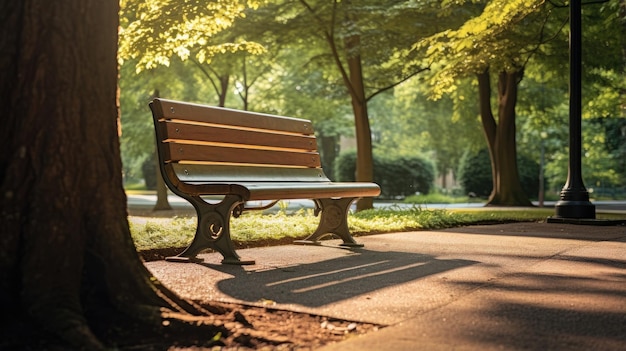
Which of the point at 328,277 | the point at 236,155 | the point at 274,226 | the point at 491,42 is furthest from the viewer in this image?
the point at 491,42

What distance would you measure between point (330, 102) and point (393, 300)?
25772 millimetres

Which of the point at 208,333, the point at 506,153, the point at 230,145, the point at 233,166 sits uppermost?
the point at 506,153

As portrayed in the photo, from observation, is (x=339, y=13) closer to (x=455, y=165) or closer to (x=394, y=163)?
(x=394, y=163)

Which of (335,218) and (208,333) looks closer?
(208,333)

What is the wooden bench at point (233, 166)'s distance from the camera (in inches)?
232

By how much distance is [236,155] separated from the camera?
267 inches

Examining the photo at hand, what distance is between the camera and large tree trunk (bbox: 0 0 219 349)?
3189 millimetres

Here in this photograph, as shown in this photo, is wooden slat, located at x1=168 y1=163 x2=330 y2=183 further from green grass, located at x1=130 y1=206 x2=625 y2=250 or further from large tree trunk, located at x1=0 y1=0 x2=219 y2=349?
large tree trunk, located at x1=0 y1=0 x2=219 y2=349

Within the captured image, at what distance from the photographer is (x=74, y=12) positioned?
3.37 meters

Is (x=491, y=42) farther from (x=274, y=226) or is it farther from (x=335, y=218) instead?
(x=335, y=218)

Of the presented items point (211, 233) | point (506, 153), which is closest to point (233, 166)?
point (211, 233)

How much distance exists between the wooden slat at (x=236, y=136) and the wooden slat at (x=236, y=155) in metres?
0.07

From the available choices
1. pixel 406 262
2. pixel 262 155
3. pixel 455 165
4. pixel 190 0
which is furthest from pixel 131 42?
pixel 455 165

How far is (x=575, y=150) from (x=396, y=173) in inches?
892
